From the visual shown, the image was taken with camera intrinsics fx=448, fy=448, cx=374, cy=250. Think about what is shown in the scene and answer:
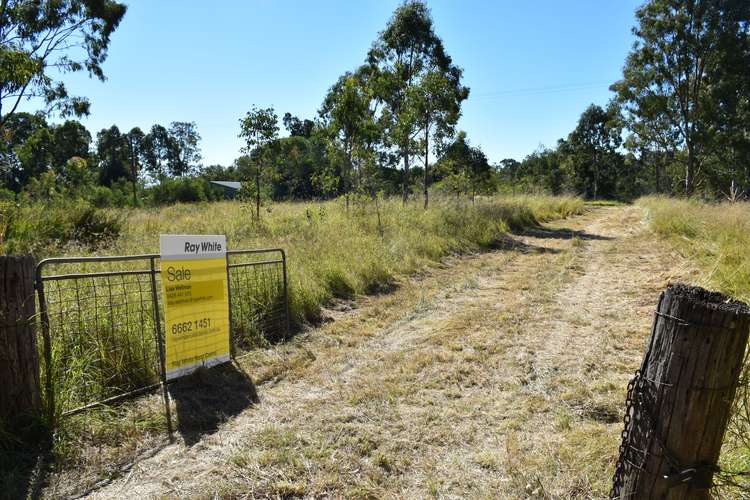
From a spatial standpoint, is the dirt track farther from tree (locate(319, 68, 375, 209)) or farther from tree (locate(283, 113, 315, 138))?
tree (locate(283, 113, 315, 138))

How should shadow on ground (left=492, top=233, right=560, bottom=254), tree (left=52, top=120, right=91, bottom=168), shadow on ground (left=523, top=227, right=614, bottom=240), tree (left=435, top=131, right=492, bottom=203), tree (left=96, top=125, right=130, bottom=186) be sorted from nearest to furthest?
shadow on ground (left=492, top=233, right=560, bottom=254) → shadow on ground (left=523, top=227, right=614, bottom=240) → tree (left=435, top=131, right=492, bottom=203) → tree (left=52, top=120, right=91, bottom=168) → tree (left=96, top=125, right=130, bottom=186)

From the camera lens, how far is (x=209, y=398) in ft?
13.3

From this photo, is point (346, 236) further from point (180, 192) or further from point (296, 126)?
point (296, 126)

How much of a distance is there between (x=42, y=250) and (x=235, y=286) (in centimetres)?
511

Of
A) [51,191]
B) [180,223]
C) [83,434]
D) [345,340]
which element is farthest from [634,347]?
[51,191]

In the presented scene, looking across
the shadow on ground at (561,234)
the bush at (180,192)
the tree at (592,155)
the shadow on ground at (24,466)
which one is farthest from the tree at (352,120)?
the tree at (592,155)

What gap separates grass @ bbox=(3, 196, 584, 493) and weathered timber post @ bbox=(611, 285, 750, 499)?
162 cm

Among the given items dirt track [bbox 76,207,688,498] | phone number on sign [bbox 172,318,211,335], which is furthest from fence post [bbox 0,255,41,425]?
phone number on sign [bbox 172,318,211,335]

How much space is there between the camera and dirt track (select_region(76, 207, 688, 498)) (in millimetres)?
2820

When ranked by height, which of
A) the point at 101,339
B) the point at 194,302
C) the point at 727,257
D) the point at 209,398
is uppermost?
the point at 727,257

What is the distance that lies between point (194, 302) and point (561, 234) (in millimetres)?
15514

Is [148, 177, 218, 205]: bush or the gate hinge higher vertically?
the gate hinge

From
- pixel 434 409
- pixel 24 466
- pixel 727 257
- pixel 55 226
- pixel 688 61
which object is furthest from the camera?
pixel 688 61

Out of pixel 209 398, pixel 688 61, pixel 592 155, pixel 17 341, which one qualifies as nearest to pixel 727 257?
pixel 209 398
